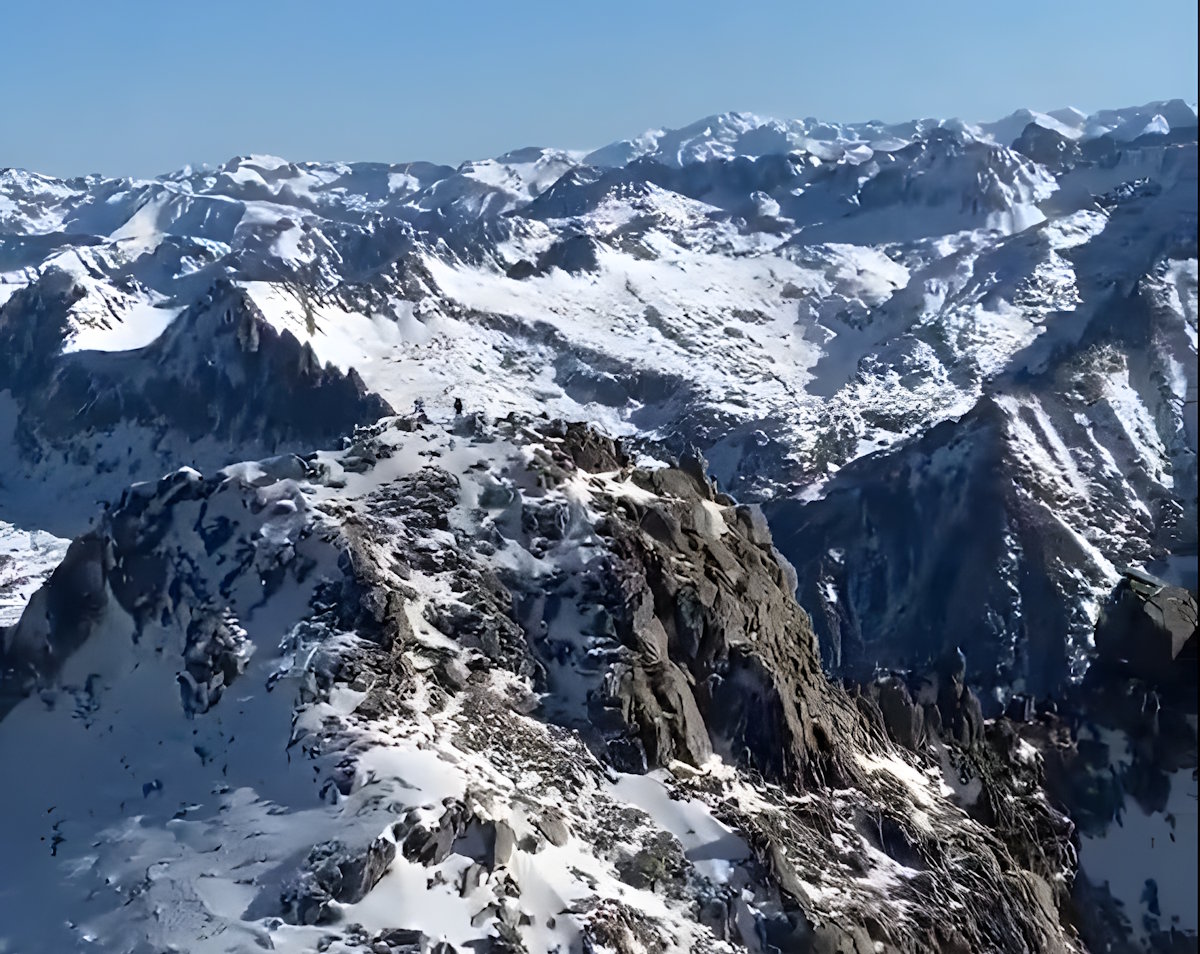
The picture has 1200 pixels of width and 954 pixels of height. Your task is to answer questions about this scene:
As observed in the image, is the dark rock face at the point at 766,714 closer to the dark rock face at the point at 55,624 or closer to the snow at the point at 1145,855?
the snow at the point at 1145,855

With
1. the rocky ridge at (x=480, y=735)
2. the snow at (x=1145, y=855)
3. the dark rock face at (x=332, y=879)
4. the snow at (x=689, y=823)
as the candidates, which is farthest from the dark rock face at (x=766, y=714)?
the dark rock face at (x=332, y=879)

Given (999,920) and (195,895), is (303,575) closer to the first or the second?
(195,895)

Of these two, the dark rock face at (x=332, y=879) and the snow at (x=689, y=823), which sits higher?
the dark rock face at (x=332, y=879)

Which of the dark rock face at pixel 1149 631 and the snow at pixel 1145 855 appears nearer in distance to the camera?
the snow at pixel 1145 855

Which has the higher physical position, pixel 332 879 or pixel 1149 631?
pixel 332 879

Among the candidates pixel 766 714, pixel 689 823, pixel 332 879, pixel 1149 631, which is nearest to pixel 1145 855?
pixel 1149 631

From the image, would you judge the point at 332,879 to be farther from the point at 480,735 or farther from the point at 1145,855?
the point at 1145,855

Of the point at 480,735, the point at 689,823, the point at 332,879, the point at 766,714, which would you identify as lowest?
the point at 689,823

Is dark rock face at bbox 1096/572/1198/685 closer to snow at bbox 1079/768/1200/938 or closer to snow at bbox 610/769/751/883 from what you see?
snow at bbox 1079/768/1200/938

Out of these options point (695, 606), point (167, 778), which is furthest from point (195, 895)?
point (695, 606)
